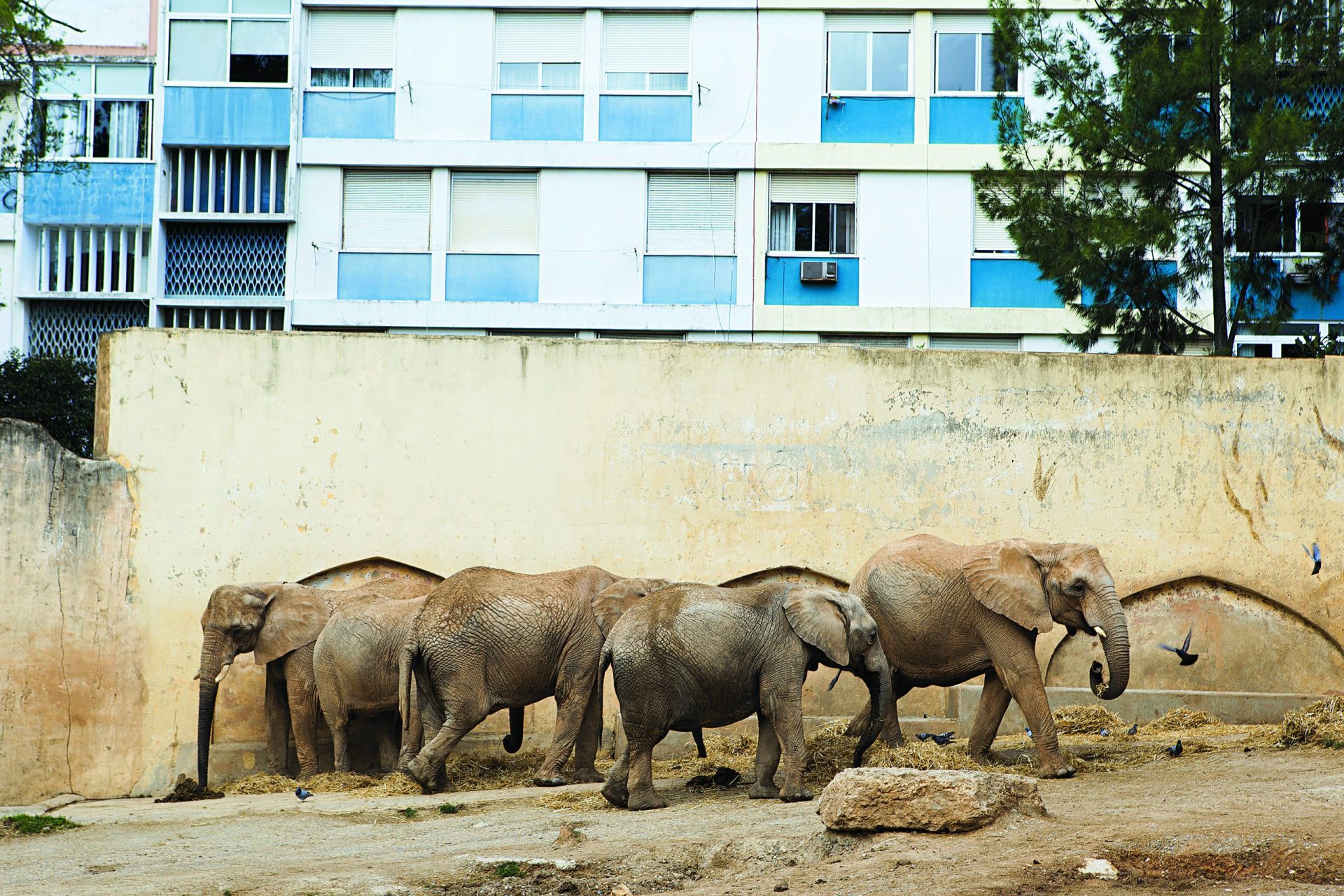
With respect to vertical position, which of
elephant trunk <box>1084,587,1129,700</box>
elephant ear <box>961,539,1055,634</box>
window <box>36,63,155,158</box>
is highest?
window <box>36,63,155,158</box>

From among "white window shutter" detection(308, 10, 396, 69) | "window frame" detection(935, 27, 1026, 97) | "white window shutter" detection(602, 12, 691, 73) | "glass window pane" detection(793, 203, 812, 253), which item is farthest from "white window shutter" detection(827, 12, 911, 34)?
"white window shutter" detection(308, 10, 396, 69)

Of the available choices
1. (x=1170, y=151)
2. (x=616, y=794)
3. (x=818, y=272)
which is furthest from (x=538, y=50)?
(x=616, y=794)

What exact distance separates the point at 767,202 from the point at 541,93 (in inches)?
164

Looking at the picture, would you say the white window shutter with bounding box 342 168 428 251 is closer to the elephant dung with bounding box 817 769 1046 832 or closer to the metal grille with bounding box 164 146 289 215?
the metal grille with bounding box 164 146 289 215

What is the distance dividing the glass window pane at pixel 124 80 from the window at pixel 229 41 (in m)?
0.78

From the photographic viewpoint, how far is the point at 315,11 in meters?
27.2

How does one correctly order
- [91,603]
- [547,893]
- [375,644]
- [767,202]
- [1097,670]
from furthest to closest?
[767,202]
[91,603]
[375,644]
[1097,670]
[547,893]

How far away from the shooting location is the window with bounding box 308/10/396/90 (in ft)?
88.8

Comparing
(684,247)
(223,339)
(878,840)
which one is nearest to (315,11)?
(684,247)

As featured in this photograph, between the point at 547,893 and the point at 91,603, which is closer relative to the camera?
the point at 547,893

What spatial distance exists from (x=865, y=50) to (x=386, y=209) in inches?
326

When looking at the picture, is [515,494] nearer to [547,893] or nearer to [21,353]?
[547,893]

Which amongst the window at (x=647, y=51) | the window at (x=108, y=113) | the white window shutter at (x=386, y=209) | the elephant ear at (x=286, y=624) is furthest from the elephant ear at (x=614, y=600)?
the window at (x=108, y=113)

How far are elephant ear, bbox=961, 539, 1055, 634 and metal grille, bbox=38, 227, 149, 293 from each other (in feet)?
68.5
